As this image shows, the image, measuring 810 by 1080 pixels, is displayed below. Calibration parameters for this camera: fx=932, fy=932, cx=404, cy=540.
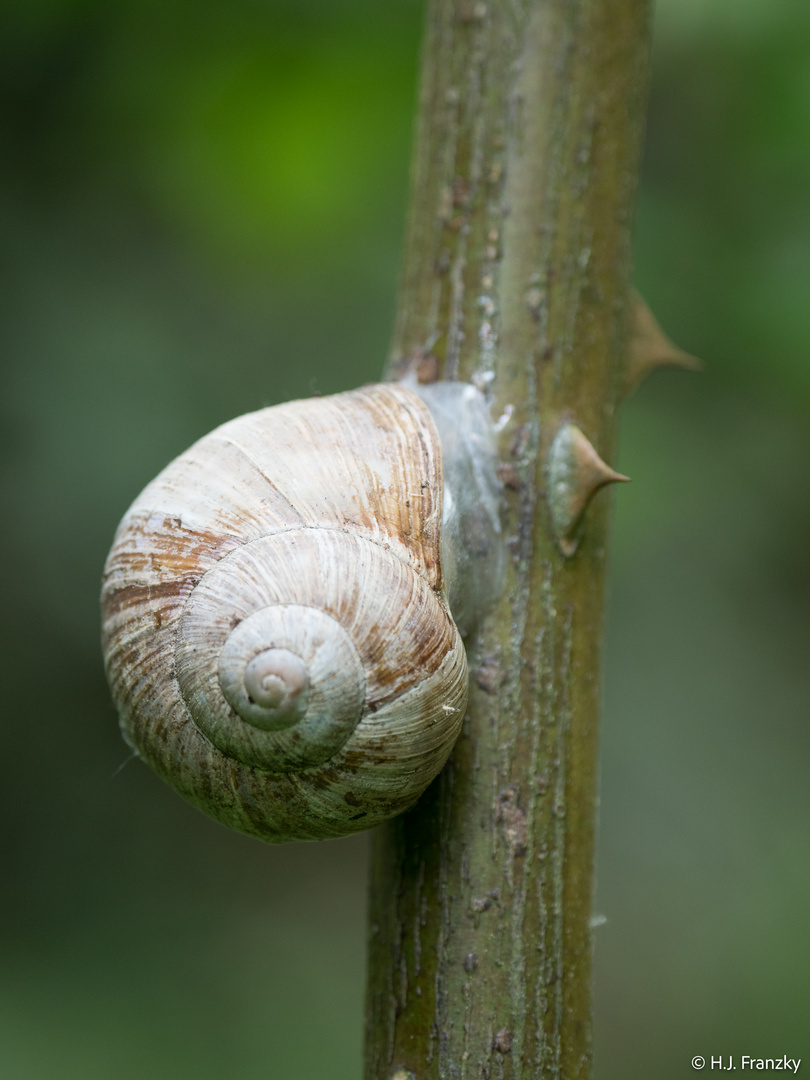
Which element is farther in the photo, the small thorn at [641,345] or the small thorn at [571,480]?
the small thorn at [641,345]

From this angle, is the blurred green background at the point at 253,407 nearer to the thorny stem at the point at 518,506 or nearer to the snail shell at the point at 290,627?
the thorny stem at the point at 518,506

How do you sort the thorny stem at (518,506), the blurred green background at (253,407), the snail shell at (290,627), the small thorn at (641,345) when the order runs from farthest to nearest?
the blurred green background at (253,407), the small thorn at (641,345), the thorny stem at (518,506), the snail shell at (290,627)

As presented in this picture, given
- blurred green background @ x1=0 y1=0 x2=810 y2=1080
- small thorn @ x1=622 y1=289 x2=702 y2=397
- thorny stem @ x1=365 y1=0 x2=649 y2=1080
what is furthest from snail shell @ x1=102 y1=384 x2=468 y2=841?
blurred green background @ x1=0 y1=0 x2=810 y2=1080

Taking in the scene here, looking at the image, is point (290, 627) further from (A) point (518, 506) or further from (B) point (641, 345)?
(B) point (641, 345)

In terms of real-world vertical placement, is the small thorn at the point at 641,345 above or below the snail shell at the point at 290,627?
above

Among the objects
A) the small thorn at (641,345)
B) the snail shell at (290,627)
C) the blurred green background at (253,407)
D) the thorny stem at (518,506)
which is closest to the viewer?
the snail shell at (290,627)

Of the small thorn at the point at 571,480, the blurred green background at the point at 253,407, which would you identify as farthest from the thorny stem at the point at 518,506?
the blurred green background at the point at 253,407
